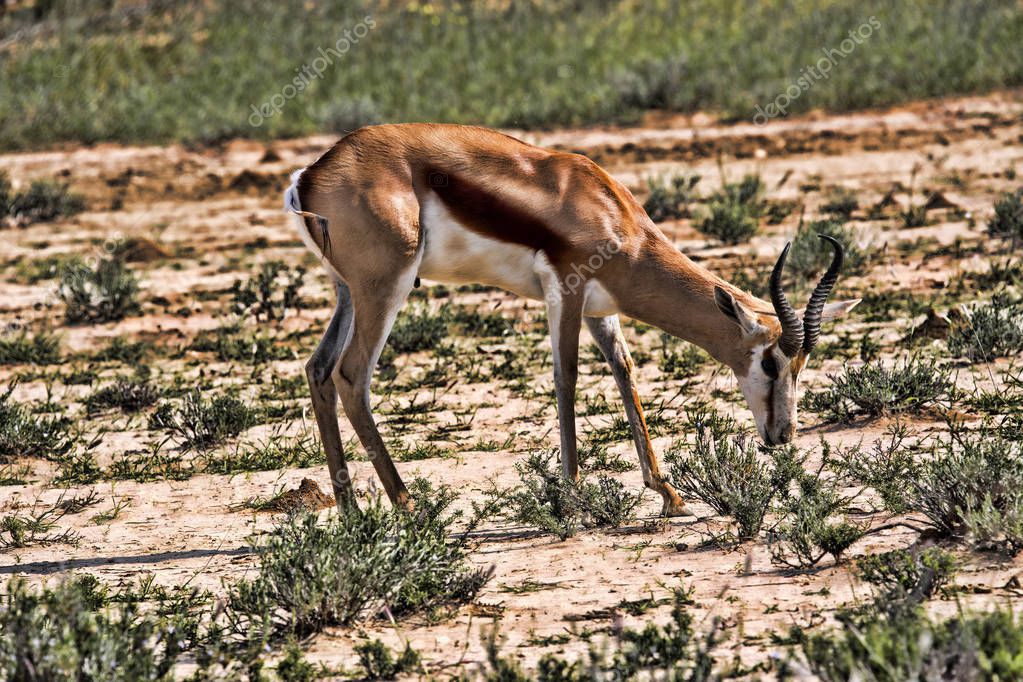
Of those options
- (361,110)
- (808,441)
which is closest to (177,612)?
(808,441)

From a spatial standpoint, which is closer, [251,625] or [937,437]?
[251,625]

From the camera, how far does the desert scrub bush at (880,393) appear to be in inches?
279

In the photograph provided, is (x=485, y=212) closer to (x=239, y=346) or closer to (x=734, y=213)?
(x=239, y=346)

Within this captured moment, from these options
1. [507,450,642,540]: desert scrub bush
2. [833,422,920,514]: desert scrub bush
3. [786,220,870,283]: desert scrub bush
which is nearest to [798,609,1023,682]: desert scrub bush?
[833,422,920,514]: desert scrub bush

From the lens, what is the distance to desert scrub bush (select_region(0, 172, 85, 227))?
1277 centimetres

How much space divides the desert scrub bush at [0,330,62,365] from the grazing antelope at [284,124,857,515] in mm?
3560

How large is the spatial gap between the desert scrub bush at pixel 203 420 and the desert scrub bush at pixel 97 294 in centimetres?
252

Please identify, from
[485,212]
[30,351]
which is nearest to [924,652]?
[485,212]

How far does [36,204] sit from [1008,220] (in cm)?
916

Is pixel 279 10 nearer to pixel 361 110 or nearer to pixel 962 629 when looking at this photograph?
pixel 361 110

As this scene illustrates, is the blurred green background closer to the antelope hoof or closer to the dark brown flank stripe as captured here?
the dark brown flank stripe

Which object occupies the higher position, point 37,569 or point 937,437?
point 937,437

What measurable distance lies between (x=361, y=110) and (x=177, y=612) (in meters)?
11.3

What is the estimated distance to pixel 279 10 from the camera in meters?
19.8
